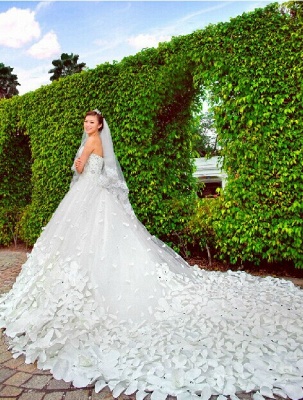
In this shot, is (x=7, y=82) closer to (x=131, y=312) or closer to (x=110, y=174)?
(x=110, y=174)

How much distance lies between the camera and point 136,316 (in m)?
3.19

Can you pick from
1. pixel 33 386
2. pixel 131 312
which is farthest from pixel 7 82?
pixel 33 386

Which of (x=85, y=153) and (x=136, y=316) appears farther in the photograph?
(x=85, y=153)

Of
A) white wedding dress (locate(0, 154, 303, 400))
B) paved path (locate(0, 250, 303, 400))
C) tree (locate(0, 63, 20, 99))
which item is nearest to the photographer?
paved path (locate(0, 250, 303, 400))

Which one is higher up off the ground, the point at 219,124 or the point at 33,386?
the point at 219,124

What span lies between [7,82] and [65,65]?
16.3ft

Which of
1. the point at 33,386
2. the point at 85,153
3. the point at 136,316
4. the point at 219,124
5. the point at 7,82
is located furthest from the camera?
the point at 7,82

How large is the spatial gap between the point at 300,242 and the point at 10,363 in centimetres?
352

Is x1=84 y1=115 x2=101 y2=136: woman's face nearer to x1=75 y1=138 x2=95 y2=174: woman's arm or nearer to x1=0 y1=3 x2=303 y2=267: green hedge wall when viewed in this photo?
x1=75 y1=138 x2=95 y2=174: woman's arm


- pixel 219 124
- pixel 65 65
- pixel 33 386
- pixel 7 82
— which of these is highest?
pixel 65 65

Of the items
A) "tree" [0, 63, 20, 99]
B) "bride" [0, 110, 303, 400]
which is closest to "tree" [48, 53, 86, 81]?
"tree" [0, 63, 20, 99]

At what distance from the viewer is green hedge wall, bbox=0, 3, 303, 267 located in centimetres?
452

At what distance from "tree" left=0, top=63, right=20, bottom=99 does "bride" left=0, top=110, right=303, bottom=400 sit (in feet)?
91.3

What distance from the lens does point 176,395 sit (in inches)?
88.7
